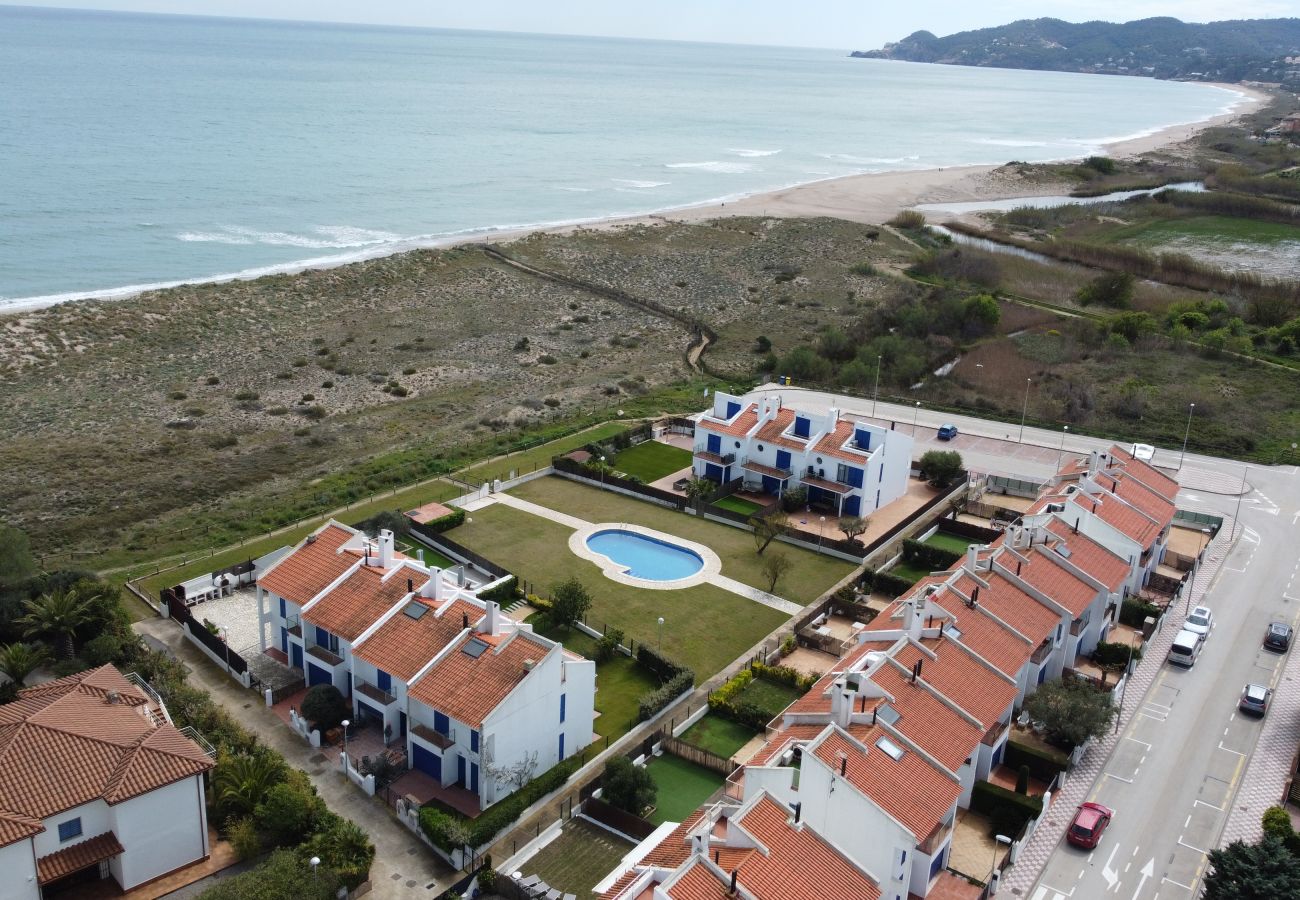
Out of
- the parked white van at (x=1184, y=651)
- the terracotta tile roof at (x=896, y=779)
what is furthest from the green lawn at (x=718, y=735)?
the parked white van at (x=1184, y=651)

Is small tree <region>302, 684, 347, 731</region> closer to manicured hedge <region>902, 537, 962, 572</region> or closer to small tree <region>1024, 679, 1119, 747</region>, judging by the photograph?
small tree <region>1024, 679, 1119, 747</region>

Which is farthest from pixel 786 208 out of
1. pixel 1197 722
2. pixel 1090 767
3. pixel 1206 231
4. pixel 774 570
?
pixel 1090 767

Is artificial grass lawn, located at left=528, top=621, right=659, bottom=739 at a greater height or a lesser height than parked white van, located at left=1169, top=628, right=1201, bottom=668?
lesser

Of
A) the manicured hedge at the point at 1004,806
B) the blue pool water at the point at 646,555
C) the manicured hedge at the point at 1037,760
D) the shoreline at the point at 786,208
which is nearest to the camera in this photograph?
the manicured hedge at the point at 1004,806

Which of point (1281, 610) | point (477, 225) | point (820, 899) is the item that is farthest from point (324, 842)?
point (477, 225)

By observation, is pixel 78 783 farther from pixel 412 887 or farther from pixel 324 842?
pixel 412 887

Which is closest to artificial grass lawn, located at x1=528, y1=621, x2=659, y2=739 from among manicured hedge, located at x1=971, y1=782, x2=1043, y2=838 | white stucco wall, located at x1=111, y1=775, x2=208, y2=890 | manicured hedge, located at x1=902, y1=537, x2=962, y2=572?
manicured hedge, located at x1=971, y1=782, x2=1043, y2=838

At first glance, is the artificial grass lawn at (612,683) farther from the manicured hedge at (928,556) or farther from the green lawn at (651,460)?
the green lawn at (651,460)
